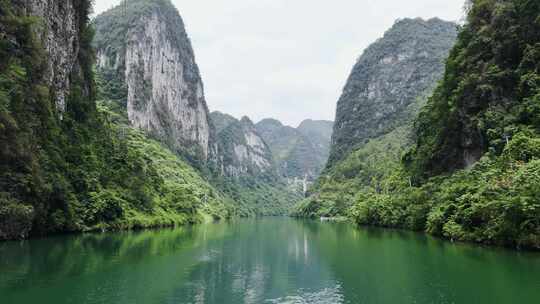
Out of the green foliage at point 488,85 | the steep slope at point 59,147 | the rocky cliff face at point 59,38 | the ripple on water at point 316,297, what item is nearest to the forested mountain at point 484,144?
the green foliage at point 488,85

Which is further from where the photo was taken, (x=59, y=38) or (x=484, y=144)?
(x=59, y=38)

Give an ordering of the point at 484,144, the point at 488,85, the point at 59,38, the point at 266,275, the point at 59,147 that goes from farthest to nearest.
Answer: the point at 59,38 < the point at 59,147 < the point at 484,144 < the point at 488,85 < the point at 266,275

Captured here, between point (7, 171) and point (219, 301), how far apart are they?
2963 cm

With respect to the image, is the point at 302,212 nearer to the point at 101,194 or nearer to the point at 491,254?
the point at 101,194

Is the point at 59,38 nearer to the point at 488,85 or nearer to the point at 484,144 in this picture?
the point at 488,85

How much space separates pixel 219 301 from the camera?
2152cm

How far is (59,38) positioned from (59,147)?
20703 millimetres

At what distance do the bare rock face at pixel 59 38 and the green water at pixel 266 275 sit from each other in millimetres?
32288

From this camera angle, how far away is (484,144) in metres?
54.3

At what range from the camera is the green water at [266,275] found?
71.4 ft

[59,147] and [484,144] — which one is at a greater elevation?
[484,144]

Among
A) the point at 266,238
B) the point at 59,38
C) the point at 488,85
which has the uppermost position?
the point at 59,38

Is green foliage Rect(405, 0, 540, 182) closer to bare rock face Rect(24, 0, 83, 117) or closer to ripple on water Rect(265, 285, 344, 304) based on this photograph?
ripple on water Rect(265, 285, 344, 304)

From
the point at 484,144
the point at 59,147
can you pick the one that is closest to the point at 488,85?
the point at 484,144
